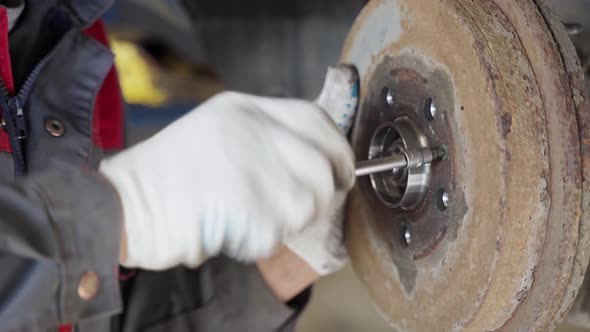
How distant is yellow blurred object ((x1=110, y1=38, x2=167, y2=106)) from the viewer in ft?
6.04

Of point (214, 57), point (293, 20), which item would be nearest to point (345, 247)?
point (293, 20)

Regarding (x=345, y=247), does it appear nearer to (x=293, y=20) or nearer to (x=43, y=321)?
(x=43, y=321)

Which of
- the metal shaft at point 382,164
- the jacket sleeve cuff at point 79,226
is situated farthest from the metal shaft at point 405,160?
the jacket sleeve cuff at point 79,226

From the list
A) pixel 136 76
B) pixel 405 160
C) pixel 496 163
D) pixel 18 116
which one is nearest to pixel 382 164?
pixel 405 160

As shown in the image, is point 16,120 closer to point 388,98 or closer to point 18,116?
point 18,116

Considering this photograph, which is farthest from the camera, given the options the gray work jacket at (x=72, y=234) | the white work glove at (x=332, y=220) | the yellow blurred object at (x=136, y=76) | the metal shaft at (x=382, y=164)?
the yellow blurred object at (x=136, y=76)

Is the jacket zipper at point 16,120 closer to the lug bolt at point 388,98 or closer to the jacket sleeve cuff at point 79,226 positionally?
the jacket sleeve cuff at point 79,226

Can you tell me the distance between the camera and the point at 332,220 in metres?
0.70

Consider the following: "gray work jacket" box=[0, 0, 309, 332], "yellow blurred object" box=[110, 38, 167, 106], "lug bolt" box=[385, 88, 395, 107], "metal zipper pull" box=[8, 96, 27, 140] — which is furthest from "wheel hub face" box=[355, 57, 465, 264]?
"yellow blurred object" box=[110, 38, 167, 106]

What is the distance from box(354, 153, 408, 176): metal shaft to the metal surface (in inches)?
1.2

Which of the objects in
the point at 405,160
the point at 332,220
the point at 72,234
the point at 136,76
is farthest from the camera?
the point at 136,76

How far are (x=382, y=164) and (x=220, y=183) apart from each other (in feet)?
0.53

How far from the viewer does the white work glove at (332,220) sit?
2.12 feet

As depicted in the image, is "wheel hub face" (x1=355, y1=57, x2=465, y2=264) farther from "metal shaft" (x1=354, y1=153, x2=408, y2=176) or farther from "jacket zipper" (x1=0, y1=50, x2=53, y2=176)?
"jacket zipper" (x1=0, y1=50, x2=53, y2=176)
